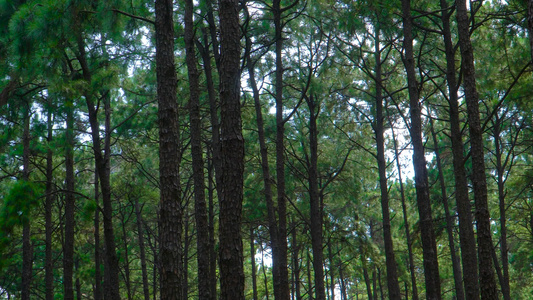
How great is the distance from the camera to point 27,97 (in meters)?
11.2

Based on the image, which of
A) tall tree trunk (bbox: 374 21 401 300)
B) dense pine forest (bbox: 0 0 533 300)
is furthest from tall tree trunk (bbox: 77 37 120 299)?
tall tree trunk (bbox: 374 21 401 300)

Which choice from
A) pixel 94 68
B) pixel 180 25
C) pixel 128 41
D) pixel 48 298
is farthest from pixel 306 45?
pixel 48 298

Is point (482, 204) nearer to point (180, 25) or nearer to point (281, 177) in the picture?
point (281, 177)

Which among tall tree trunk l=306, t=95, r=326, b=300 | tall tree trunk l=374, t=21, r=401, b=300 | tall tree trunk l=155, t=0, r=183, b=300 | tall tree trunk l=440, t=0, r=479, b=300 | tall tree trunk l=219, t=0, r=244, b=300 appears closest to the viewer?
tall tree trunk l=219, t=0, r=244, b=300

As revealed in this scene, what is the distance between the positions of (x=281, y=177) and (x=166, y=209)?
4.74 metres

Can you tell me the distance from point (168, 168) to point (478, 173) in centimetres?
470

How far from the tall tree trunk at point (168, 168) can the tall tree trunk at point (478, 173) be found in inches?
173

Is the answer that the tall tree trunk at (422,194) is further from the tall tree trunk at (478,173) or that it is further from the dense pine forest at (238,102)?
the tall tree trunk at (478,173)

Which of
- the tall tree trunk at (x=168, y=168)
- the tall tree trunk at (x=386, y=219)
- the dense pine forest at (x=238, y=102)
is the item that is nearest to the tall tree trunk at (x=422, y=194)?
the dense pine forest at (x=238, y=102)

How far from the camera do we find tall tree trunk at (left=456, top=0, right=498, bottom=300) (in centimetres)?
671

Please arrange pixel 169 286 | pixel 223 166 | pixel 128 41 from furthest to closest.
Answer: pixel 128 41
pixel 169 286
pixel 223 166

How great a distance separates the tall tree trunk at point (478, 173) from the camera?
6.71 meters

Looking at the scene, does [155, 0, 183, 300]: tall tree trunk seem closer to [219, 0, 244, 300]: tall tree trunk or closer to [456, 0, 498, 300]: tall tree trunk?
[219, 0, 244, 300]: tall tree trunk

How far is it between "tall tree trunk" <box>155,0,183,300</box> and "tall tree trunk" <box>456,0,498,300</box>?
4390 mm
